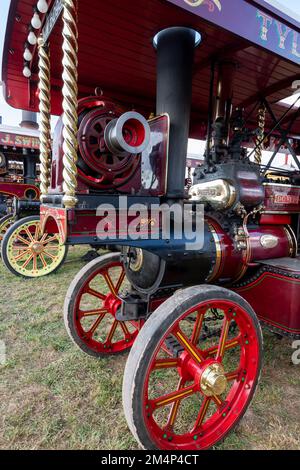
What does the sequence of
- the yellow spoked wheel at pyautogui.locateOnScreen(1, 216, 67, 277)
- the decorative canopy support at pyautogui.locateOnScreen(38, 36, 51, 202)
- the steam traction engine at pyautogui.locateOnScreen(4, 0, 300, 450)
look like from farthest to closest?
the yellow spoked wheel at pyautogui.locateOnScreen(1, 216, 67, 277)
the decorative canopy support at pyautogui.locateOnScreen(38, 36, 51, 202)
the steam traction engine at pyautogui.locateOnScreen(4, 0, 300, 450)

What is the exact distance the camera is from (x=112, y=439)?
5.61 ft

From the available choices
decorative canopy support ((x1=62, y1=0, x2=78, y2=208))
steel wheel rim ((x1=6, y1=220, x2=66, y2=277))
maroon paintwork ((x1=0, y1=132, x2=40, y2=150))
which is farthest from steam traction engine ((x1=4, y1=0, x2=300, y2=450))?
maroon paintwork ((x1=0, y1=132, x2=40, y2=150))

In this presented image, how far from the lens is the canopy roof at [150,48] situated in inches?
62.9

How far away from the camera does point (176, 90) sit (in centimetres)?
186

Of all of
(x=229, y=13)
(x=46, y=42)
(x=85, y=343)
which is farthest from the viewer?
(x=85, y=343)

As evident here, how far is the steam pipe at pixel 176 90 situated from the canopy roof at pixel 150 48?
9cm

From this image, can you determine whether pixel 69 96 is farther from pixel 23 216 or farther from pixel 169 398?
pixel 23 216

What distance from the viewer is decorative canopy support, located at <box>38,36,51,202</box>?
181cm

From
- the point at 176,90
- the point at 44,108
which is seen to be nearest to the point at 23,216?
the point at 44,108

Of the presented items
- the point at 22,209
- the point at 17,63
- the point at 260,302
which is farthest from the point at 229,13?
the point at 22,209

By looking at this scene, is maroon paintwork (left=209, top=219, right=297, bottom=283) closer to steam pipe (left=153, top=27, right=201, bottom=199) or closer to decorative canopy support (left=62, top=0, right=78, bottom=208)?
steam pipe (left=153, top=27, right=201, bottom=199)

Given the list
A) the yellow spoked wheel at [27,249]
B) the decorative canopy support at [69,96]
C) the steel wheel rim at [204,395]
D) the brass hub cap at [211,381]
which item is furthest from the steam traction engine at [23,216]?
the brass hub cap at [211,381]
